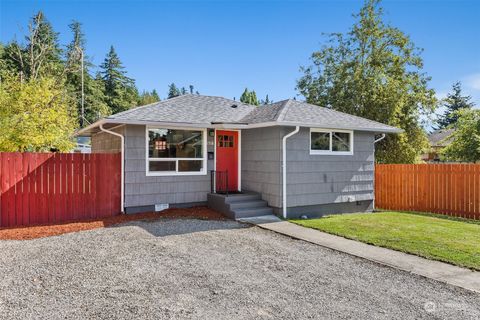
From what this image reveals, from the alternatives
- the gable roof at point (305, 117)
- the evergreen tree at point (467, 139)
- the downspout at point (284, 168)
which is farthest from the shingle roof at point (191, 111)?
the evergreen tree at point (467, 139)

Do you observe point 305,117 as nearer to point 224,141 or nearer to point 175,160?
point 224,141

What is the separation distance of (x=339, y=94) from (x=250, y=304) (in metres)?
18.5

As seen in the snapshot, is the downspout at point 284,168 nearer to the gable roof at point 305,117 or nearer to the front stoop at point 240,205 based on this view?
the gable roof at point 305,117

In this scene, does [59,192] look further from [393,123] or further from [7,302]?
[393,123]

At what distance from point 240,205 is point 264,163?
149 cm

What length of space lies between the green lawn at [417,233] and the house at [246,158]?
109cm

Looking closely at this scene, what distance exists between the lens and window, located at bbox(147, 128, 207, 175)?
376 inches

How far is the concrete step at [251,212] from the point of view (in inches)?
357

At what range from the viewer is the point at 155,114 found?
9.73m

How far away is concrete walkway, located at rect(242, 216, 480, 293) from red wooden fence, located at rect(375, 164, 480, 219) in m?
5.62

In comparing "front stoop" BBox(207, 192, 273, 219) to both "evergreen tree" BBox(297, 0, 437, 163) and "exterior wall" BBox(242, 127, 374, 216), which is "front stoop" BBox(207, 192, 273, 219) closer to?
"exterior wall" BBox(242, 127, 374, 216)

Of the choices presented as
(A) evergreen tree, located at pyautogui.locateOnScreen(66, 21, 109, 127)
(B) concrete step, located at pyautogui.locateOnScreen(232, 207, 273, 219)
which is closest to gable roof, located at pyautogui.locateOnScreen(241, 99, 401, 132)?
(B) concrete step, located at pyautogui.locateOnScreen(232, 207, 273, 219)

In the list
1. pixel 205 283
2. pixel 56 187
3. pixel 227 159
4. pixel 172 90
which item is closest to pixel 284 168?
pixel 227 159

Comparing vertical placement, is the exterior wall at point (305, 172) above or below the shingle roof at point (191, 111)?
below
